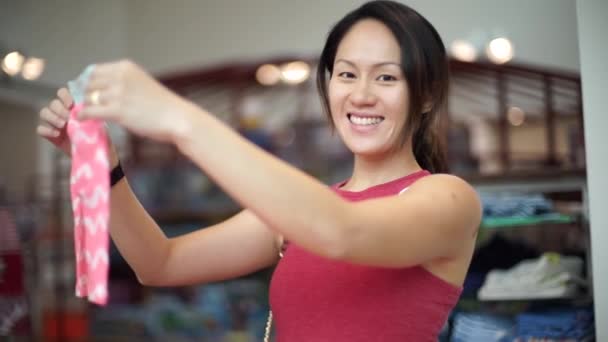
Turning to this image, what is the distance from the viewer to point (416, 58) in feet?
3.94

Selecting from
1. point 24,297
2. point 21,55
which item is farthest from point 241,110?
point 24,297

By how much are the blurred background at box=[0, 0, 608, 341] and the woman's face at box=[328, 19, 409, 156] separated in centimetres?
75

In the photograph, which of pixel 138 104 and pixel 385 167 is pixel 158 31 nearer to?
pixel 385 167

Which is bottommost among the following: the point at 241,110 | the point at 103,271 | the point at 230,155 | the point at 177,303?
the point at 177,303

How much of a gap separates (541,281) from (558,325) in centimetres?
17

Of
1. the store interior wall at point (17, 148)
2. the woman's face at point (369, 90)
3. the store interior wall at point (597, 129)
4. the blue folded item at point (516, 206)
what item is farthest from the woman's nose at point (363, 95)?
the store interior wall at point (17, 148)

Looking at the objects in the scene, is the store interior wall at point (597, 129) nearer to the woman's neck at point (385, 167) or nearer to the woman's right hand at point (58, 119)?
the woman's neck at point (385, 167)

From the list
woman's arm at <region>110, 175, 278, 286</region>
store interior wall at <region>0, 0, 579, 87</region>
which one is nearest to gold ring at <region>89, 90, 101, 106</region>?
woman's arm at <region>110, 175, 278, 286</region>

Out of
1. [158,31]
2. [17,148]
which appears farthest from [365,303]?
[158,31]

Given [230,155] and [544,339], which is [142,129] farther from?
[544,339]

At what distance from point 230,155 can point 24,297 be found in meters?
2.62

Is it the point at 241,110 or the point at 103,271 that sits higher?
the point at 103,271

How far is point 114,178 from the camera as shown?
1.27 m

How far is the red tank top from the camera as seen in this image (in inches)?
45.0
